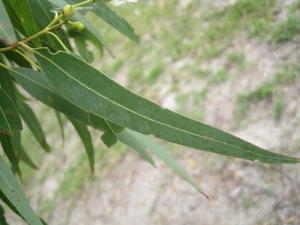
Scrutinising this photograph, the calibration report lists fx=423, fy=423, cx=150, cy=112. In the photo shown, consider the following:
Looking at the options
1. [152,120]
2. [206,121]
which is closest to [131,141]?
[152,120]

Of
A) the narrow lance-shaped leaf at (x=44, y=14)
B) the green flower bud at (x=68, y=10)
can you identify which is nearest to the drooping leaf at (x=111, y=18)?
the narrow lance-shaped leaf at (x=44, y=14)

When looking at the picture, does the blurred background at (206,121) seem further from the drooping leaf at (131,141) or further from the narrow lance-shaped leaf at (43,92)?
the narrow lance-shaped leaf at (43,92)

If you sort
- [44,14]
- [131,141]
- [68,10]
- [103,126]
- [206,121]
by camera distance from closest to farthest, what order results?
[68,10]
[103,126]
[44,14]
[131,141]
[206,121]

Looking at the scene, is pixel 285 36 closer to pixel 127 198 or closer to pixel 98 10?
pixel 127 198

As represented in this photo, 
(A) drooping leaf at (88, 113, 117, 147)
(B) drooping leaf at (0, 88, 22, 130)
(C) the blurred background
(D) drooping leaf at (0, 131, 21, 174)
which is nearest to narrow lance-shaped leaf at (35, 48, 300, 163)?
(A) drooping leaf at (88, 113, 117, 147)

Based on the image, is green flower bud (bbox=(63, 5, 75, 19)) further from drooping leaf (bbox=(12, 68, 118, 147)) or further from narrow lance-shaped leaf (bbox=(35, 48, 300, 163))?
drooping leaf (bbox=(12, 68, 118, 147))

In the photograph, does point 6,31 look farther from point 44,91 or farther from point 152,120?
point 152,120
